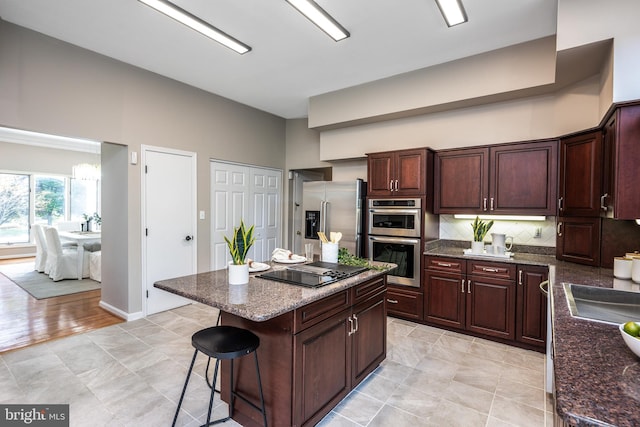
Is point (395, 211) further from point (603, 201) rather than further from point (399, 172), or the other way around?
point (603, 201)

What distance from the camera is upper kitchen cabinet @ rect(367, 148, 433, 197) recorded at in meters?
3.72

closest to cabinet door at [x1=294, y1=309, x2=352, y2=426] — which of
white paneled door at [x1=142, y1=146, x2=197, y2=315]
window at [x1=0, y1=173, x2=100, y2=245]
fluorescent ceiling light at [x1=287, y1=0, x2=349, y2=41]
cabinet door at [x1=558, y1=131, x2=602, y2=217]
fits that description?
cabinet door at [x1=558, y1=131, x2=602, y2=217]

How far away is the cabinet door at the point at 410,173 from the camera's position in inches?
147

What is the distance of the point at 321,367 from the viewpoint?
1944mm

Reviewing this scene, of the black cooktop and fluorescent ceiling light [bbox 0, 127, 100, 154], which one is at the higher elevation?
fluorescent ceiling light [bbox 0, 127, 100, 154]

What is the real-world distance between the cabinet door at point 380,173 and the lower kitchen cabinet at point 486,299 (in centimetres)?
103

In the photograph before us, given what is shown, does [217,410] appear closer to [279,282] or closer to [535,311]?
[279,282]

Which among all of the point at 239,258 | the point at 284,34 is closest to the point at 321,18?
the point at 284,34

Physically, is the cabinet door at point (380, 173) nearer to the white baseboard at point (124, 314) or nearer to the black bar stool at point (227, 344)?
the black bar stool at point (227, 344)

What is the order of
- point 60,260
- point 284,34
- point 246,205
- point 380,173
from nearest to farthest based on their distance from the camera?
point 284,34 < point 380,173 < point 246,205 < point 60,260

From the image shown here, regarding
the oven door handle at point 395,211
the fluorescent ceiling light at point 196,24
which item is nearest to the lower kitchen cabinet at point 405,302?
the oven door handle at point 395,211

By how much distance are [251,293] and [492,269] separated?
2.68 meters

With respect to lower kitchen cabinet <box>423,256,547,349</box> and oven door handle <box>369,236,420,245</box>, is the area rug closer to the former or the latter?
oven door handle <box>369,236,420,245</box>

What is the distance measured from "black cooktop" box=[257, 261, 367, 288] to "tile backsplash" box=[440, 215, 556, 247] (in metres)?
2.15
